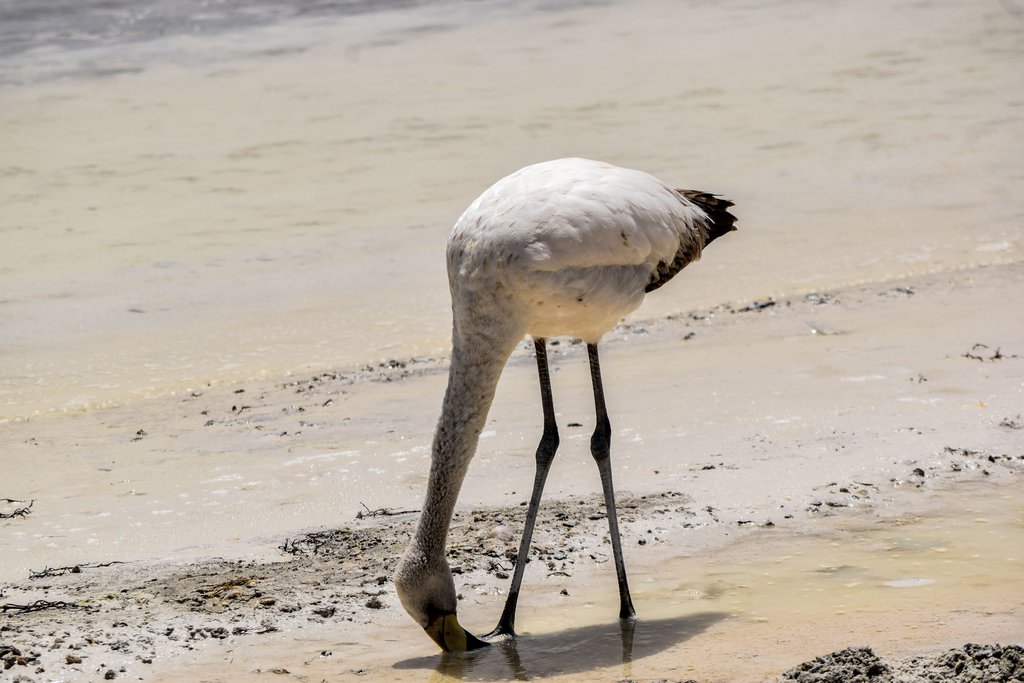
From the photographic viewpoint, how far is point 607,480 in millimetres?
5512

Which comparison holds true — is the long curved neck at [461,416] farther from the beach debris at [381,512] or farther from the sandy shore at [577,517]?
the beach debris at [381,512]

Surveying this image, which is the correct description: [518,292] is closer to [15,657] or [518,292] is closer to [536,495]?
[536,495]

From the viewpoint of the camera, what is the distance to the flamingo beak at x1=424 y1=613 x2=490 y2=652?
489 centimetres

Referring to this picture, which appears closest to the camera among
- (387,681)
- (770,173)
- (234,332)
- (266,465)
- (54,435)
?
(387,681)

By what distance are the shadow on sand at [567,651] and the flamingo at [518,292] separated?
72 millimetres

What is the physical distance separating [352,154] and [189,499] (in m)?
8.31

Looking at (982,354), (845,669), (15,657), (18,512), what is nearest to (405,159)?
(982,354)

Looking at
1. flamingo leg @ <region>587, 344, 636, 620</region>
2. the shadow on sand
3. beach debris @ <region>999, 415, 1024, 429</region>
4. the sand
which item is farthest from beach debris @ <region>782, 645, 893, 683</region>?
beach debris @ <region>999, 415, 1024, 429</region>

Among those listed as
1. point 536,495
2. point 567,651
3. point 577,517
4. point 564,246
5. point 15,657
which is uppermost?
point 564,246

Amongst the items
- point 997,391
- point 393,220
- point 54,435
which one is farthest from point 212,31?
point 997,391

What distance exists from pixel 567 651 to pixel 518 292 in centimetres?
135

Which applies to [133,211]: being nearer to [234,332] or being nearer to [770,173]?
[234,332]

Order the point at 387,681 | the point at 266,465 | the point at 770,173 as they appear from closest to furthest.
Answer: the point at 387,681 < the point at 266,465 < the point at 770,173

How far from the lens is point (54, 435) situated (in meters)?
7.47
